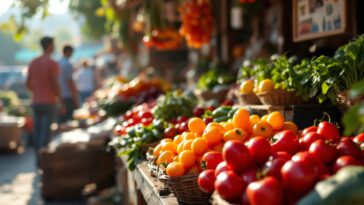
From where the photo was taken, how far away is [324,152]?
6.45 ft

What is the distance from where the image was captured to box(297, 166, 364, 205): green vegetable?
59.2 inches

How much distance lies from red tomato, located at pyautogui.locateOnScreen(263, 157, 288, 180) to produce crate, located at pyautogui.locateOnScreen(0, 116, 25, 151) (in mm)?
9934

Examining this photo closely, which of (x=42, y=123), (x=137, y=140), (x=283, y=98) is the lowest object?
(x=42, y=123)

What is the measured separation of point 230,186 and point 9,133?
9976 mm

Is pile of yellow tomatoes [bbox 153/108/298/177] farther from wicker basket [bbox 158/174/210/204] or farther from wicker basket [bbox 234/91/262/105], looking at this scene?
wicker basket [bbox 234/91/262/105]

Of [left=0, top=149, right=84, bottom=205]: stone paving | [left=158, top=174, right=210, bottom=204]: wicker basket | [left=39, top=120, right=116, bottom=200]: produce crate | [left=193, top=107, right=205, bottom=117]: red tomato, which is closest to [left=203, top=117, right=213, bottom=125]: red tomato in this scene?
[left=193, top=107, right=205, bottom=117]: red tomato

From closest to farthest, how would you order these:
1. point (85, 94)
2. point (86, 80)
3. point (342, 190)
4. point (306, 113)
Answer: point (342, 190), point (306, 113), point (86, 80), point (85, 94)

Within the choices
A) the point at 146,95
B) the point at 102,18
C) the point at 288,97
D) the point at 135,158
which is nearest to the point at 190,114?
the point at 135,158

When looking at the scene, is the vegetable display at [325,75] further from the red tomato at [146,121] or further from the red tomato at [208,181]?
the red tomato at [146,121]

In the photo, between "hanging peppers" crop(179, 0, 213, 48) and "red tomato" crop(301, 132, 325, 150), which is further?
"hanging peppers" crop(179, 0, 213, 48)

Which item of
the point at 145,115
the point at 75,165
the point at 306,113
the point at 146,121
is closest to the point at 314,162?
the point at 306,113

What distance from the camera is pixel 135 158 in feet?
12.8

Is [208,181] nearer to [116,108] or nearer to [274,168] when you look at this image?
[274,168]

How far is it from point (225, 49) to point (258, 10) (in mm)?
962
